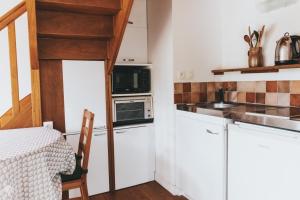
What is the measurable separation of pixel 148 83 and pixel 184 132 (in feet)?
2.44

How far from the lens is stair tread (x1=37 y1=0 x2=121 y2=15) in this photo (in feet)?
6.23

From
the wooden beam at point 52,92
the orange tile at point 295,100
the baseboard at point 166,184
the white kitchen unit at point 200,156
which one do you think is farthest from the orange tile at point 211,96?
the wooden beam at point 52,92

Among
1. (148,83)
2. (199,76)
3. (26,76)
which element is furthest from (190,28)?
(26,76)

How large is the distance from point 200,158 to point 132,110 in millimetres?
928

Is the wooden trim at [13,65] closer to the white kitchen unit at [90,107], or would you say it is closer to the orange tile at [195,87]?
the white kitchen unit at [90,107]

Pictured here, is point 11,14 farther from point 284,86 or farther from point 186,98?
point 284,86

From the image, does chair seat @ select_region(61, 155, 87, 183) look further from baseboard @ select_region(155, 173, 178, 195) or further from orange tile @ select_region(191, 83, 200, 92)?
orange tile @ select_region(191, 83, 200, 92)

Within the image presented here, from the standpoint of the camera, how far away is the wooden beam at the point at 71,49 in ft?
7.73

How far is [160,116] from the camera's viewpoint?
2.78 m

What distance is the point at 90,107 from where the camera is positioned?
2586 mm

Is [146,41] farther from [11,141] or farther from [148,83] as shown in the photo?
[11,141]

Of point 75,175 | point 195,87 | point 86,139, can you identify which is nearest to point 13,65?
point 86,139

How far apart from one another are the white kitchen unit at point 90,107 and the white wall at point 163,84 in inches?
23.5

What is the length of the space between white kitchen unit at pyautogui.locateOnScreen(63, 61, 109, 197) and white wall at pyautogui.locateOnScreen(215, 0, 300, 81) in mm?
1337
